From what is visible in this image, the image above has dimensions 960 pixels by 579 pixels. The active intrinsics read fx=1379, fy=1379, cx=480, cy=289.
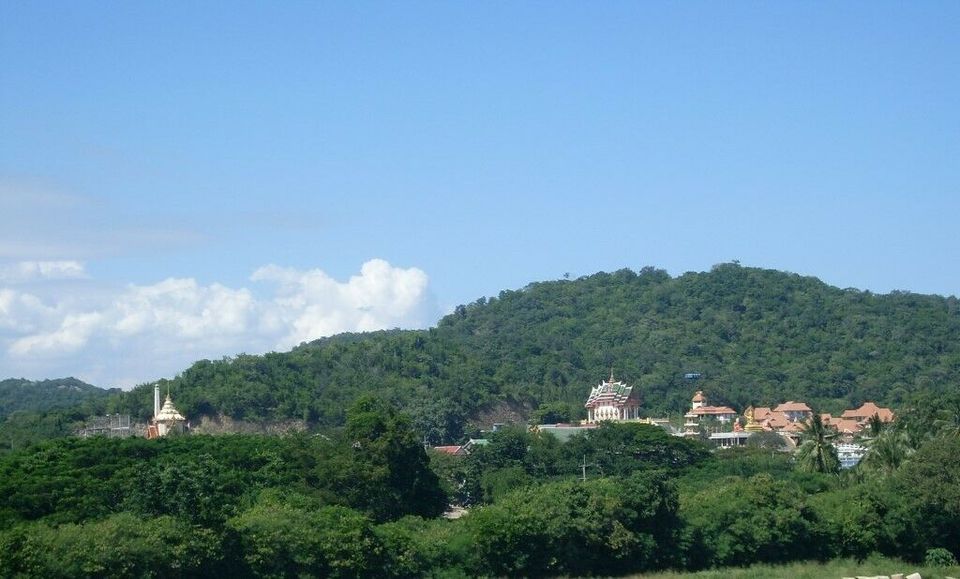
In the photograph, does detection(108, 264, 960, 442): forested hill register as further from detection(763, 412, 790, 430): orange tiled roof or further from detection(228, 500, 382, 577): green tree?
detection(228, 500, 382, 577): green tree

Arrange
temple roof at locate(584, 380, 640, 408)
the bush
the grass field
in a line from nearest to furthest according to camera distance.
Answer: the grass field, the bush, temple roof at locate(584, 380, 640, 408)

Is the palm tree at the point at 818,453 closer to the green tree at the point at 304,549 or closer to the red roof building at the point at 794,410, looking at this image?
the green tree at the point at 304,549

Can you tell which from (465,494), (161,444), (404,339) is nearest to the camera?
(161,444)

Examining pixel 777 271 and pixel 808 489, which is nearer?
pixel 808 489

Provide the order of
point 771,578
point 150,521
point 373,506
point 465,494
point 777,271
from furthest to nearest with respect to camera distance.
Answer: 1. point 777,271
2. point 465,494
3. point 373,506
4. point 771,578
5. point 150,521

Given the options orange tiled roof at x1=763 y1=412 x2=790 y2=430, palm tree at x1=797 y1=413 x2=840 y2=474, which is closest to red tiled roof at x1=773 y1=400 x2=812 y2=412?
orange tiled roof at x1=763 y1=412 x2=790 y2=430

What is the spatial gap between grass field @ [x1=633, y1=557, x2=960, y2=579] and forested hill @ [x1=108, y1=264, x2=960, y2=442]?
60546mm

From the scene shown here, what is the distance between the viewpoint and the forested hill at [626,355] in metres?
109

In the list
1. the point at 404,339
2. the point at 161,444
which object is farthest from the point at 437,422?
the point at 161,444

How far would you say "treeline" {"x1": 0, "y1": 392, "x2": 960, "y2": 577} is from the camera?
122 feet

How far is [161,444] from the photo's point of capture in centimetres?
5794

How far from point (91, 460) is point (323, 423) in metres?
50.7

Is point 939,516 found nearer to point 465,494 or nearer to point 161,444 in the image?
point 465,494

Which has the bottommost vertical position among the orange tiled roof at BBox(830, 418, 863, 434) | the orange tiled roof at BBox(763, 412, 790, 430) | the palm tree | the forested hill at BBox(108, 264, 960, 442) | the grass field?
the grass field
